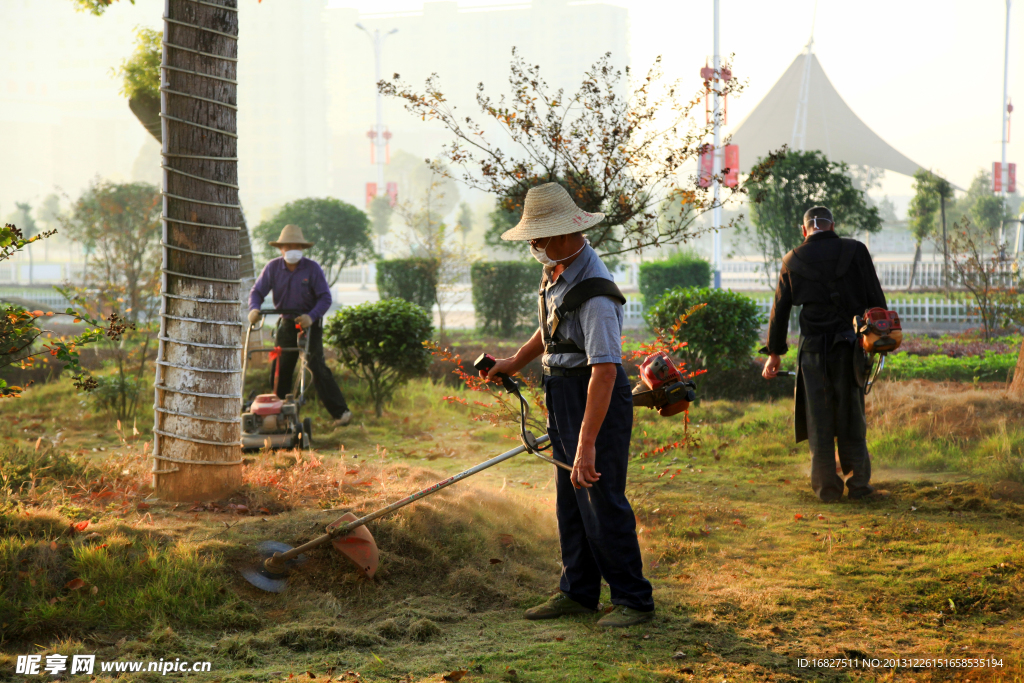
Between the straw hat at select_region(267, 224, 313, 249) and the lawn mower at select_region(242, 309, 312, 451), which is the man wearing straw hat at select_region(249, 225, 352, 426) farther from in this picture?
the lawn mower at select_region(242, 309, 312, 451)

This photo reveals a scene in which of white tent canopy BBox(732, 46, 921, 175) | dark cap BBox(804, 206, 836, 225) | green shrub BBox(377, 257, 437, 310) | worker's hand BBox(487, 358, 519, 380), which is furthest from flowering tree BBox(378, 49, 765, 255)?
white tent canopy BBox(732, 46, 921, 175)

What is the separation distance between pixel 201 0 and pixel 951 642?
16.1 feet

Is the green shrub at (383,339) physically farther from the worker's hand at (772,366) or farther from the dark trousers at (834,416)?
the dark trousers at (834,416)

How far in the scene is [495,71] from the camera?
147 meters

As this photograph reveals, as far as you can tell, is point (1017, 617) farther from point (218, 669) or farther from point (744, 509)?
point (218, 669)

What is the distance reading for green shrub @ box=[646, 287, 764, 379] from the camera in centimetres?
880

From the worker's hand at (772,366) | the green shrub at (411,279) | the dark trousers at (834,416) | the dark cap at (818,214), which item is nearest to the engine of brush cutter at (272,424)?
the worker's hand at (772,366)

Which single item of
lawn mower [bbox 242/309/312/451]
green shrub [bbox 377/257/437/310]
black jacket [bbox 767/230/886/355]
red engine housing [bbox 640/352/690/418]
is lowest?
lawn mower [bbox 242/309/312/451]

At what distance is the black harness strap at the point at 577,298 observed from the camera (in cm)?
318

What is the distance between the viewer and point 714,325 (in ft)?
28.9

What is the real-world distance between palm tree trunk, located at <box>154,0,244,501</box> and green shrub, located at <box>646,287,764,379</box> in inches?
211

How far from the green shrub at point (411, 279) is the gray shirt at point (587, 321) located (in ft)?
39.3

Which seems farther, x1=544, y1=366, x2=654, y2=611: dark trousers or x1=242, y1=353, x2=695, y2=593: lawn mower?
x1=242, y1=353, x2=695, y2=593: lawn mower

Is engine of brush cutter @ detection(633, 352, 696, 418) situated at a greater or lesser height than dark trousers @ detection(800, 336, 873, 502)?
greater
